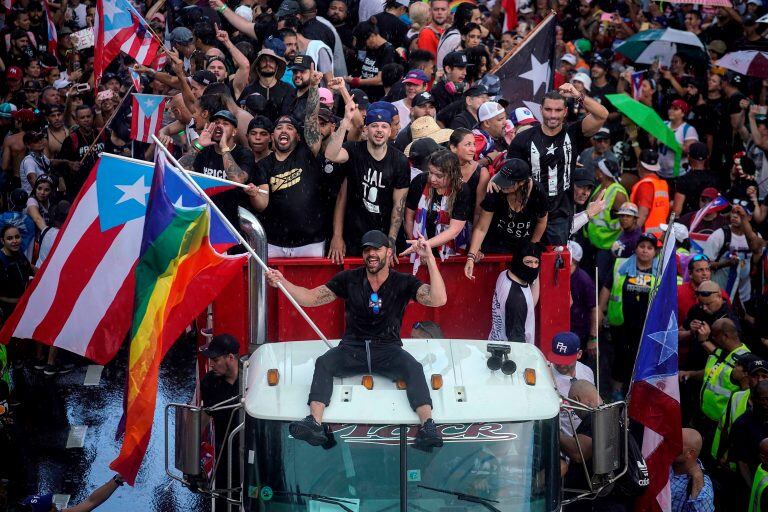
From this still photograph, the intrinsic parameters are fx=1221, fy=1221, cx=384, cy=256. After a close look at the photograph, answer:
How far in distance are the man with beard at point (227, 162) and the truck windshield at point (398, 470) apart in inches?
107

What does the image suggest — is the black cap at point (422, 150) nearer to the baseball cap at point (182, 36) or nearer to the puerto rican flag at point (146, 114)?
the puerto rican flag at point (146, 114)

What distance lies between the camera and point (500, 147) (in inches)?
454

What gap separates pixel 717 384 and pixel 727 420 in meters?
0.77

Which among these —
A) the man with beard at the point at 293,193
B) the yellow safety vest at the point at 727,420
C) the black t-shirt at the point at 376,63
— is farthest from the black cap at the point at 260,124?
the black t-shirt at the point at 376,63

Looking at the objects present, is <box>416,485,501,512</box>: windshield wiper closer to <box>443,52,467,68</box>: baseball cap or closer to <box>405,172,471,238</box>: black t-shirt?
<box>405,172,471,238</box>: black t-shirt

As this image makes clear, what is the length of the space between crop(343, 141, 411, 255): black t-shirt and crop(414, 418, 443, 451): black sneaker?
3.05 metres

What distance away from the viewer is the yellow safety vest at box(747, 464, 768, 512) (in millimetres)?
9469

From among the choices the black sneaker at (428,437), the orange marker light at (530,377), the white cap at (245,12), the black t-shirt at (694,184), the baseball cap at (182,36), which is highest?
the white cap at (245,12)

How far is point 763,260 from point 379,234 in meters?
7.61

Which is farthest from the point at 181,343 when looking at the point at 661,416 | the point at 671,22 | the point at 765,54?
the point at 671,22

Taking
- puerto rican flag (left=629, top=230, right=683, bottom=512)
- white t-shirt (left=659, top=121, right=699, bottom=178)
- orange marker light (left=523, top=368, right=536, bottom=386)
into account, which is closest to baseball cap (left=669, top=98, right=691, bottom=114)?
white t-shirt (left=659, top=121, right=699, bottom=178)

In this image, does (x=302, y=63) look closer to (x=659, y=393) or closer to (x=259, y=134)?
(x=259, y=134)

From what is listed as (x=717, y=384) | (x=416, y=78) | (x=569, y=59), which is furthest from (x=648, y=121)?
(x=717, y=384)

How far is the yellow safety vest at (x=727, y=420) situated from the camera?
10.6m
